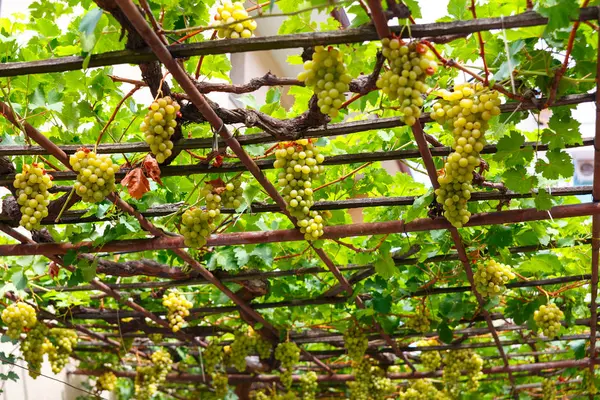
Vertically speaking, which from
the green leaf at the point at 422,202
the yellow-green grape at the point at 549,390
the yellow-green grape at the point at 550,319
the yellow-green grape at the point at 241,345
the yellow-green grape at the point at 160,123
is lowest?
the yellow-green grape at the point at 160,123

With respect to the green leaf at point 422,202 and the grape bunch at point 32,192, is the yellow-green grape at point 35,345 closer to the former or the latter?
the grape bunch at point 32,192

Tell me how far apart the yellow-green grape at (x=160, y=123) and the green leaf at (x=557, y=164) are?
1.27 metres

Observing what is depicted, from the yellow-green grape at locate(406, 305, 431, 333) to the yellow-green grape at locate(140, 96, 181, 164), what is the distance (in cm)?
306

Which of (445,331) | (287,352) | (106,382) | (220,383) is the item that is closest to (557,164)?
(445,331)

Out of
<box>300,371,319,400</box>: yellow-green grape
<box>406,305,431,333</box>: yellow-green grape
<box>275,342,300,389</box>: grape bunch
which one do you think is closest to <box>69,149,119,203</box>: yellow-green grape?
<box>406,305,431,333</box>: yellow-green grape

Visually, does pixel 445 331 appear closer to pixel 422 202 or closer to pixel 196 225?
pixel 422 202

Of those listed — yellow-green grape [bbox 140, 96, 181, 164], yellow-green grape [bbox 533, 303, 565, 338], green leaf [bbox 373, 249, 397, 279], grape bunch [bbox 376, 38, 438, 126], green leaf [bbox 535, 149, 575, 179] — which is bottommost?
grape bunch [bbox 376, 38, 438, 126]

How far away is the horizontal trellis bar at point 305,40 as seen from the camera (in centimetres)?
190

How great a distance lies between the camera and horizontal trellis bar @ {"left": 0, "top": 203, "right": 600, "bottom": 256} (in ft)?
9.32

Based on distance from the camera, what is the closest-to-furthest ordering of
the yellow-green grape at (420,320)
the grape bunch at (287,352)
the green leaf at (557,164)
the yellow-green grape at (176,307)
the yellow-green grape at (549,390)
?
1. the green leaf at (557,164)
2. the yellow-green grape at (176,307)
3. the yellow-green grape at (420,320)
4. the grape bunch at (287,352)
5. the yellow-green grape at (549,390)

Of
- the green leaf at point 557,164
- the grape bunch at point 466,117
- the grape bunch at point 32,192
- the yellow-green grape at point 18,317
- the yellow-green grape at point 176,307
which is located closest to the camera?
the grape bunch at point 466,117

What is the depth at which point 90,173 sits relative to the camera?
8.23 feet

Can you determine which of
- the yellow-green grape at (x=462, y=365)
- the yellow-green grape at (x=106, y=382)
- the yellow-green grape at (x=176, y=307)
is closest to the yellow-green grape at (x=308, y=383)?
the yellow-green grape at (x=462, y=365)

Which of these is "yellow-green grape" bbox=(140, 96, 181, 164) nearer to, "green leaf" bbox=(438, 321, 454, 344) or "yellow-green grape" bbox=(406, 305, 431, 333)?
"yellow-green grape" bbox=(406, 305, 431, 333)
